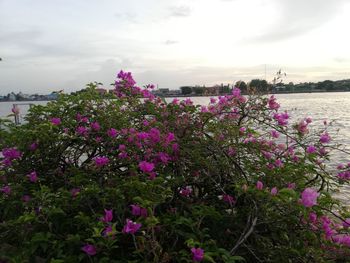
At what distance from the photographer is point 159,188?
2311mm

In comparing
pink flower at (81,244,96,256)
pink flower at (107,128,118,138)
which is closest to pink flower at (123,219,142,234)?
pink flower at (81,244,96,256)

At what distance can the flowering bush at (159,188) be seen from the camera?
6.89ft

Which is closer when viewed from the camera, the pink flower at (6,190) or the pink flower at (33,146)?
the pink flower at (6,190)

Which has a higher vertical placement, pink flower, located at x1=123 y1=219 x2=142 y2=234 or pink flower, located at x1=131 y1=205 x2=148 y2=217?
pink flower, located at x1=131 y1=205 x2=148 y2=217

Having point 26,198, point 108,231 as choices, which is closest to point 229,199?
point 108,231

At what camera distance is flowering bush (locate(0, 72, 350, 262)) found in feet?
6.89

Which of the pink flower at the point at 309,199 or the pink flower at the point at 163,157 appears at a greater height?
the pink flower at the point at 163,157

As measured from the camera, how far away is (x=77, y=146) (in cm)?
329

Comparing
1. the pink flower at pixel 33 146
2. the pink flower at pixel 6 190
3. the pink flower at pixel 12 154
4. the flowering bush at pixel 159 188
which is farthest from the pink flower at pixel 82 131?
the pink flower at pixel 6 190

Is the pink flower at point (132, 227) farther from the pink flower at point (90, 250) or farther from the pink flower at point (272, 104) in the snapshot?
the pink flower at point (272, 104)

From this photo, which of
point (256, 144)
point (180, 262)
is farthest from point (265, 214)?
point (256, 144)

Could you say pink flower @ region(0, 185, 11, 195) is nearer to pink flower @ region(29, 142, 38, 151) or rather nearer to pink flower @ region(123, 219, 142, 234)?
pink flower @ region(29, 142, 38, 151)

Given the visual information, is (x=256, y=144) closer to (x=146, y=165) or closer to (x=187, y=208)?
(x=187, y=208)

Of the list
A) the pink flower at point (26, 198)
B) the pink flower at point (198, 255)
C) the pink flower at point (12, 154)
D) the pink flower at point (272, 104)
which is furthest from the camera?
the pink flower at point (272, 104)
